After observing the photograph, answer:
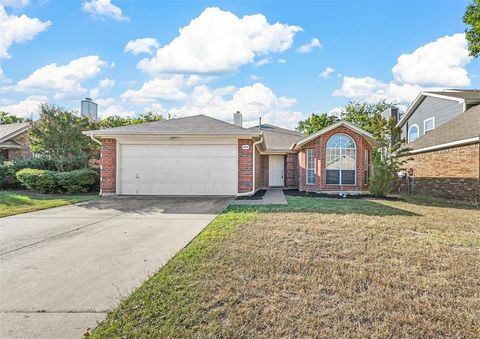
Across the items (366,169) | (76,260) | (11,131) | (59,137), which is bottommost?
(76,260)

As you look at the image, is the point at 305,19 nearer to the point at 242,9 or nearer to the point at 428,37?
the point at 242,9

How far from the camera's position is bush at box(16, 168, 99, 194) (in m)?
13.5

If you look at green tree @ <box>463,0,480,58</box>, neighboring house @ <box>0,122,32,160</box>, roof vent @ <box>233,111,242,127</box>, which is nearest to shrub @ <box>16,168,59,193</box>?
neighboring house @ <box>0,122,32,160</box>

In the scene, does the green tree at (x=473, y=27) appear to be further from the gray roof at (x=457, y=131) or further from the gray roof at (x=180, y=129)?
the gray roof at (x=180, y=129)

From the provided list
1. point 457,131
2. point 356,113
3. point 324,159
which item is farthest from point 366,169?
point 356,113

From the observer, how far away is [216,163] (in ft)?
41.2

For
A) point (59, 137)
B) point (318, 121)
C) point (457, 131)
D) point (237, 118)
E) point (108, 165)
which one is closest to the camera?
point (108, 165)

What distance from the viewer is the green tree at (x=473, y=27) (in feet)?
47.3

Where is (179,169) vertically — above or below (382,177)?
above

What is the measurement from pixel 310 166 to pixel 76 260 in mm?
13013

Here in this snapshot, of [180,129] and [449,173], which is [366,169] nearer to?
[449,173]

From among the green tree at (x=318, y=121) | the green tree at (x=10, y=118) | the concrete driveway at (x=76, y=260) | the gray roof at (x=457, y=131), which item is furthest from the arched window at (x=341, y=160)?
the green tree at (x=10, y=118)

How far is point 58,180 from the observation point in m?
13.5

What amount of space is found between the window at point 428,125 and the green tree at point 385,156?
8.06 m
